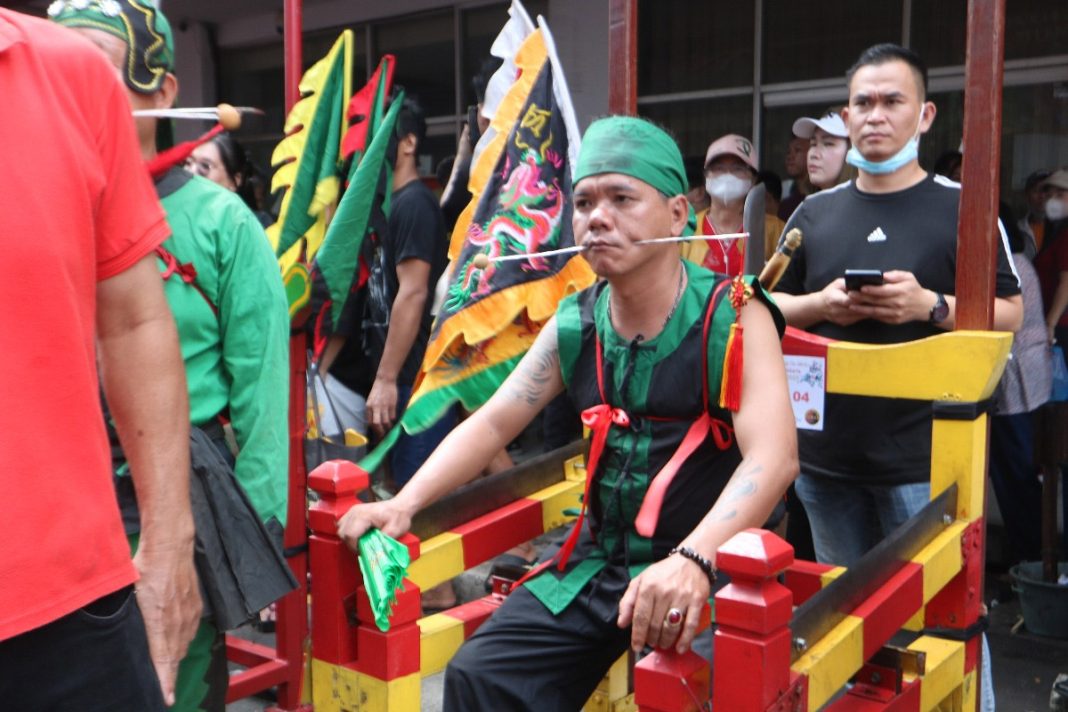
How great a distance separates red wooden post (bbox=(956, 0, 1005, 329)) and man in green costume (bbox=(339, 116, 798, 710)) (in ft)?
1.71

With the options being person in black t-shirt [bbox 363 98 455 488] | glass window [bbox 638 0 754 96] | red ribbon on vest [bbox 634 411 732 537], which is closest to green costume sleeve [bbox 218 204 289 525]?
red ribbon on vest [bbox 634 411 732 537]

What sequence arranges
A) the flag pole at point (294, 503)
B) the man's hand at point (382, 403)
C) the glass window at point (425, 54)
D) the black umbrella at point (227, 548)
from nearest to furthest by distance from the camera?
the black umbrella at point (227, 548), the flag pole at point (294, 503), the man's hand at point (382, 403), the glass window at point (425, 54)

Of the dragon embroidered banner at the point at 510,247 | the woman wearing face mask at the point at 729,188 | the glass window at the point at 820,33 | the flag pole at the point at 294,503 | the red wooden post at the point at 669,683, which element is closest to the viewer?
the red wooden post at the point at 669,683

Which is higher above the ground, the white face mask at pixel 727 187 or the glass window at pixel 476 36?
the glass window at pixel 476 36

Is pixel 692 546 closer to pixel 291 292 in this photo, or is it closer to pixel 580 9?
pixel 291 292

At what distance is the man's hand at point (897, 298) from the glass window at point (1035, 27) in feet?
11.5

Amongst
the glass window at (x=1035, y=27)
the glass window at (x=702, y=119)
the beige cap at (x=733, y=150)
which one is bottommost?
the beige cap at (x=733, y=150)

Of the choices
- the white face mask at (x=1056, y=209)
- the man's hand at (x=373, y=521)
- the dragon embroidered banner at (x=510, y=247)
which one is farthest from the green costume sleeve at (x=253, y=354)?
the white face mask at (x=1056, y=209)

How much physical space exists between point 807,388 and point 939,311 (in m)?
0.36

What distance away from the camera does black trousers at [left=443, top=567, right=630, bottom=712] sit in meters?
2.24

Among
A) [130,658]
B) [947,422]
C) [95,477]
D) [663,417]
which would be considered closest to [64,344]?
[95,477]

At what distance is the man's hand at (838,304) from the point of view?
8.75 feet

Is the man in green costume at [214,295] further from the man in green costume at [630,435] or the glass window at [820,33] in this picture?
the glass window at [820,33]

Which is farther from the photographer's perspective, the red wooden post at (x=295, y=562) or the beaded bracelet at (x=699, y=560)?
the red wooden post at (x=295, y=562)
